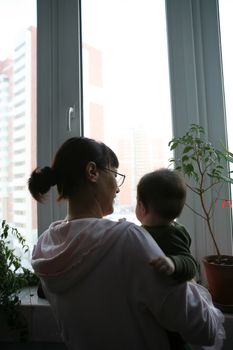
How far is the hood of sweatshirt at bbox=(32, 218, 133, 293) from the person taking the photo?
593 mm

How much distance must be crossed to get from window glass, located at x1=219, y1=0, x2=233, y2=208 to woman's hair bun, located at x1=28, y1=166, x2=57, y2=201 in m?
1.08

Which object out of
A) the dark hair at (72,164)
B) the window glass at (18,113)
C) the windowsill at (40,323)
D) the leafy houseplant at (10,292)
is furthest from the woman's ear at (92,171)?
the window glass at (18,113)

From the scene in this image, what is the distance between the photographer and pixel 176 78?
149 centimetres

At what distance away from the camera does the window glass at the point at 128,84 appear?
152 cm

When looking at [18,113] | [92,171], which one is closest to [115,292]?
[92,171]

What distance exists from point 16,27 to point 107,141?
38.6 inches

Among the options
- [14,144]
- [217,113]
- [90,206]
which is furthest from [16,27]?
[90,206]

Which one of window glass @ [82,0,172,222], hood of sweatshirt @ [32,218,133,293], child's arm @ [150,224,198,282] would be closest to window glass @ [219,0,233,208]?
window glass @ [82,0,172,222]

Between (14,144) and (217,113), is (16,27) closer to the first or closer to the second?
(14,144)

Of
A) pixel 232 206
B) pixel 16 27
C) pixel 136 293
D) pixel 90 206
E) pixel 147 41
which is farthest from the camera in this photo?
pixel 16 27

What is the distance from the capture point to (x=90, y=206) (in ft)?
2.35

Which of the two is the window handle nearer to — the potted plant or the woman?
the potted plant

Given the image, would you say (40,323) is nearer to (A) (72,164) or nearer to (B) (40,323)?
(B) (40,323)

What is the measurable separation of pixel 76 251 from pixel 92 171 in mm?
219
